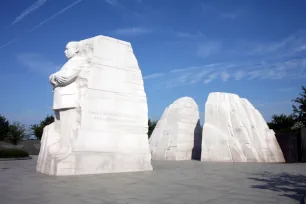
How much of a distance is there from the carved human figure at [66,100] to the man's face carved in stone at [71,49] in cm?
44

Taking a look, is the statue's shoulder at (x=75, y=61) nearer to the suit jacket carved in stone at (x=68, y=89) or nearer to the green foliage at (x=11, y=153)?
the suit jacket carved in stone at (x=68, y=89)

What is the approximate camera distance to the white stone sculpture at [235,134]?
1667 cm

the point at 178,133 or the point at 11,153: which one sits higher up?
the point at 178,133

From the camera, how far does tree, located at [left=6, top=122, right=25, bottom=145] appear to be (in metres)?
29.4

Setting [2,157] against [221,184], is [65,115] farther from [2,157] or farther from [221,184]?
[2,157]

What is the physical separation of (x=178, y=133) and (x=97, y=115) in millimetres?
9382

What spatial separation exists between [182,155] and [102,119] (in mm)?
9644

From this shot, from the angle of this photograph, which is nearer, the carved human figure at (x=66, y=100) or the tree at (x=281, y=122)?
the carved human figure at (x=66, y=100)

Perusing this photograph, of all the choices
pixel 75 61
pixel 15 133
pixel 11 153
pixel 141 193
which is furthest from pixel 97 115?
pixel 15 133

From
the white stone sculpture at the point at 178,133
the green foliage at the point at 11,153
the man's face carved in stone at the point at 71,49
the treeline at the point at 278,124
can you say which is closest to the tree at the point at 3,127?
the treeline at the point at 278,124

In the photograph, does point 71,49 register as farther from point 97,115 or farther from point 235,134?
point 235,134

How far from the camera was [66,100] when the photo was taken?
33.2 ft

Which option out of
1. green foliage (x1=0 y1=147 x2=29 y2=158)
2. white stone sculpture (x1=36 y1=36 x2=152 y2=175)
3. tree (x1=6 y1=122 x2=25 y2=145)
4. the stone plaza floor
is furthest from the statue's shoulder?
tree (x1=6 y1=122 x2=25 y2=145)

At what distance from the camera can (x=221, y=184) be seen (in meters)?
7.54
